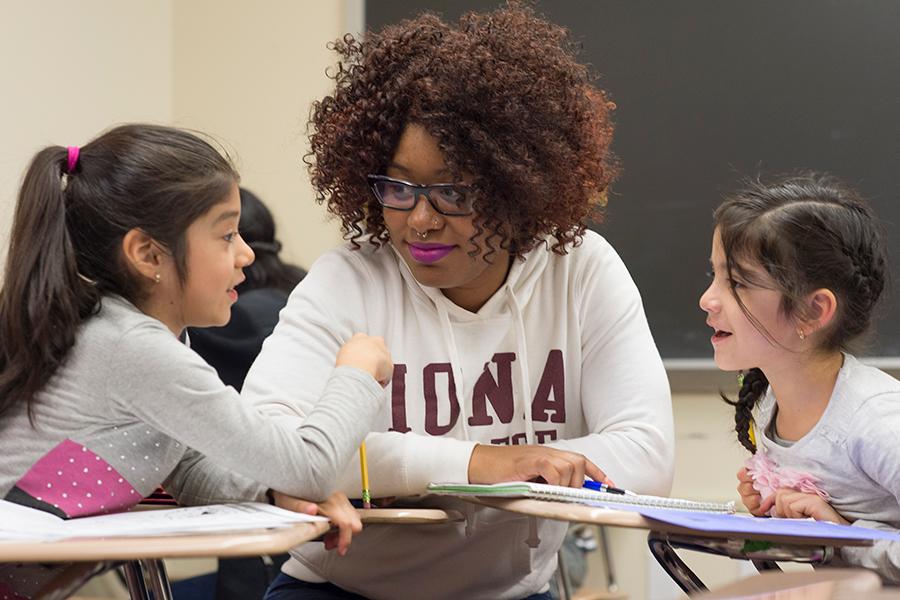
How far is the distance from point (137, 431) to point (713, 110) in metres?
2.34

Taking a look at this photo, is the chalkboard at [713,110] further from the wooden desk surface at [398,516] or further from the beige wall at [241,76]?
the wooden desk surface at [398,516]

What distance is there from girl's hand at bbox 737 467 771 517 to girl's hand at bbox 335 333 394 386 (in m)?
0.56

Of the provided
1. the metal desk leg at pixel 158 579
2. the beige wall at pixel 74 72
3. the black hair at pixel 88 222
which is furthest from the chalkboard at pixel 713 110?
the metal desk leg at pixel 158 579

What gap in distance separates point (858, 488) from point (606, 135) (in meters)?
0.72

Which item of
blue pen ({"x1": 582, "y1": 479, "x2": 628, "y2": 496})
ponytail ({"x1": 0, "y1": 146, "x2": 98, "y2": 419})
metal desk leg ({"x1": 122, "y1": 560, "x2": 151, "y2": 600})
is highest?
ponytail ({"x1": 0, "y1": 146, "x2": 98, "y2": 419})

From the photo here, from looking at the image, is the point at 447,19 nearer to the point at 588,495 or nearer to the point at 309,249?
the point at 309,249

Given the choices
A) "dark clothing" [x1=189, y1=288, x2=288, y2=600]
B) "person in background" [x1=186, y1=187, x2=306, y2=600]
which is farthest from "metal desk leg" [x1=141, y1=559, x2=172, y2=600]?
"dark clothing" [x1=189, y1=288, x2=288, y2=600]

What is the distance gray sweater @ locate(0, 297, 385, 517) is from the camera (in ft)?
4.49

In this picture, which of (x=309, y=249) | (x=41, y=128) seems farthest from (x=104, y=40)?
(x=309, y=249)

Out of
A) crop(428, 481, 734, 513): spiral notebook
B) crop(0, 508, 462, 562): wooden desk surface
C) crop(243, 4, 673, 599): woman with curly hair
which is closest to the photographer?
crop(0, 508, 462, 562): wooden desk surface

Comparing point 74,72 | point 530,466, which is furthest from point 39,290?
point 74,72

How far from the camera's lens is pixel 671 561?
4.78 ft

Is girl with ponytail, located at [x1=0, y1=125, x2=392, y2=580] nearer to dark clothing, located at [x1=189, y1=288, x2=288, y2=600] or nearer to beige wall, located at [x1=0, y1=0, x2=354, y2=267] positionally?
dark clothing, located at [x1=189, y1=288, x2=288, y2=600]

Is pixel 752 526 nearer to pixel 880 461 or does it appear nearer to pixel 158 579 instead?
pixel 880 461
